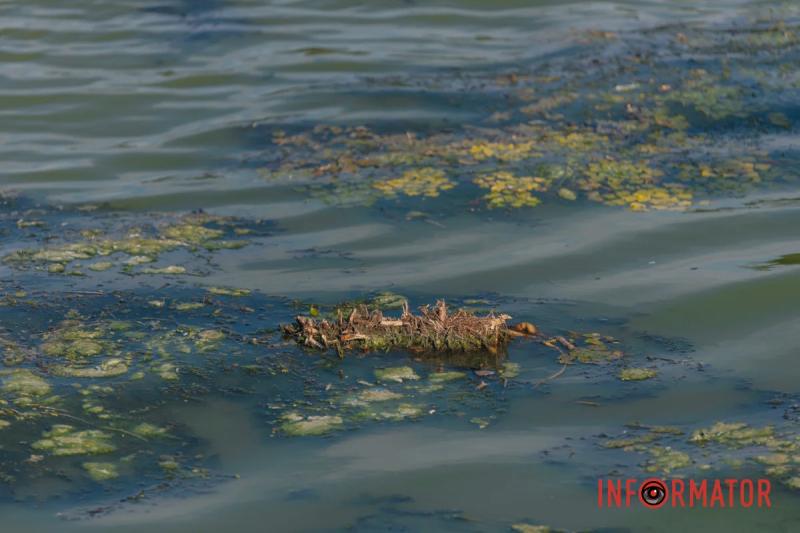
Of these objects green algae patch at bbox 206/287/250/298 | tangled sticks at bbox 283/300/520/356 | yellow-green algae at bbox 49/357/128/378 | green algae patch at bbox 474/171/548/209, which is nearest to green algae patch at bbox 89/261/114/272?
green algae patch at bbox 206/287/250/298

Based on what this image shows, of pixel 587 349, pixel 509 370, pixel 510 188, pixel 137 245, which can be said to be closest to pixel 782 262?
pixel 587 349

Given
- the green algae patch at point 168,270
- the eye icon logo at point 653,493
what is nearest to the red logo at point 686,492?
the eye icon logo at point 653,493

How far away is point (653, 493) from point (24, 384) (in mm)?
2095

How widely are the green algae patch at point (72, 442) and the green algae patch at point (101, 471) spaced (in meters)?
0.07

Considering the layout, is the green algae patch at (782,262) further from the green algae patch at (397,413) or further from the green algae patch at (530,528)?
the green algae patch at (530,528)

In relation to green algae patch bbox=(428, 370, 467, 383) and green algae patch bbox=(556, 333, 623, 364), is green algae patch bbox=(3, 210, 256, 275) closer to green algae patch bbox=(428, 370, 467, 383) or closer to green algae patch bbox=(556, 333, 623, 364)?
green algae patch bbox=(428, 370, 467, 383)

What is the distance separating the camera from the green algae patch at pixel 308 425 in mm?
3469

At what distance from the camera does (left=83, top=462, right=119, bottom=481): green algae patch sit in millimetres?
3234

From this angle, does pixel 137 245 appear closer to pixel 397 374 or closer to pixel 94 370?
pixel 94 370

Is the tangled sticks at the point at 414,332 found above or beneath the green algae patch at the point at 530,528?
above

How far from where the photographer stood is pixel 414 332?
3873 millimetres

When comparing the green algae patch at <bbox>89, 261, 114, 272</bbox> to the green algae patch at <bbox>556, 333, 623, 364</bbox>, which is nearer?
the green algae patch at <bbox>556, 333, 623, 364</bbox>

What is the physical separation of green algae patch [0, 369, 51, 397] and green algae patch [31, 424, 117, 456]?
24cm

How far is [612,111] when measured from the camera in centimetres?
662
